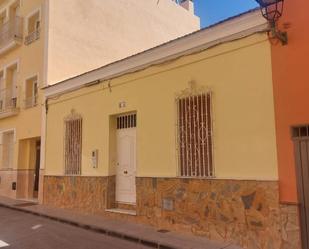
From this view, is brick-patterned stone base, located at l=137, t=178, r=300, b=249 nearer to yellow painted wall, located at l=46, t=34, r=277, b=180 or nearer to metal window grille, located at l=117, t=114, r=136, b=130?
yellow painted wall, located at l=46, t=34, r=277, b=180

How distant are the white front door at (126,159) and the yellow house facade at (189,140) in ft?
0.09

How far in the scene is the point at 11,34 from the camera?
14.9 meters

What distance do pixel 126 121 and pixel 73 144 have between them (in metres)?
2.44

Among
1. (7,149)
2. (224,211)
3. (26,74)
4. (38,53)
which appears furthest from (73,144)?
(224,211)

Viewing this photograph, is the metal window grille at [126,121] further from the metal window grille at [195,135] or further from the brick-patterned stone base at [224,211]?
the metal window grille at [195,135]

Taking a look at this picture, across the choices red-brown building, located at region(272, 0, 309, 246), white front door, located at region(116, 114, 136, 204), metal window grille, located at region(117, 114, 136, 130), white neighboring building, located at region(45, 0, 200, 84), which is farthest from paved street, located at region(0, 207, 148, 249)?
white neighboring building, located at region(45, 0, 200, 84)

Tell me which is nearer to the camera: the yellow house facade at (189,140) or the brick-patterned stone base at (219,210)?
the brick-patterned stone base at (219,210)

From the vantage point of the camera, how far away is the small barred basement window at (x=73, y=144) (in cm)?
1085

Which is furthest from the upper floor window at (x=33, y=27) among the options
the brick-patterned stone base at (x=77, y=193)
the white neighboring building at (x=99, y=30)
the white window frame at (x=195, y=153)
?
the white window frame at (x=195, y=153)

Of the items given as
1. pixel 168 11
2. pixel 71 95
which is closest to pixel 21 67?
pixel 71 95

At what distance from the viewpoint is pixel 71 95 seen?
11344 mm

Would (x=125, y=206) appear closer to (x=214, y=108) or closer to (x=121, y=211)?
(x=121, y=211)

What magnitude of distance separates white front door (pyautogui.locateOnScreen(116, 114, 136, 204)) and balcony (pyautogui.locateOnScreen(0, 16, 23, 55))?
761 centimetres

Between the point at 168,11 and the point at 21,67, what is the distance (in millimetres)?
8339
